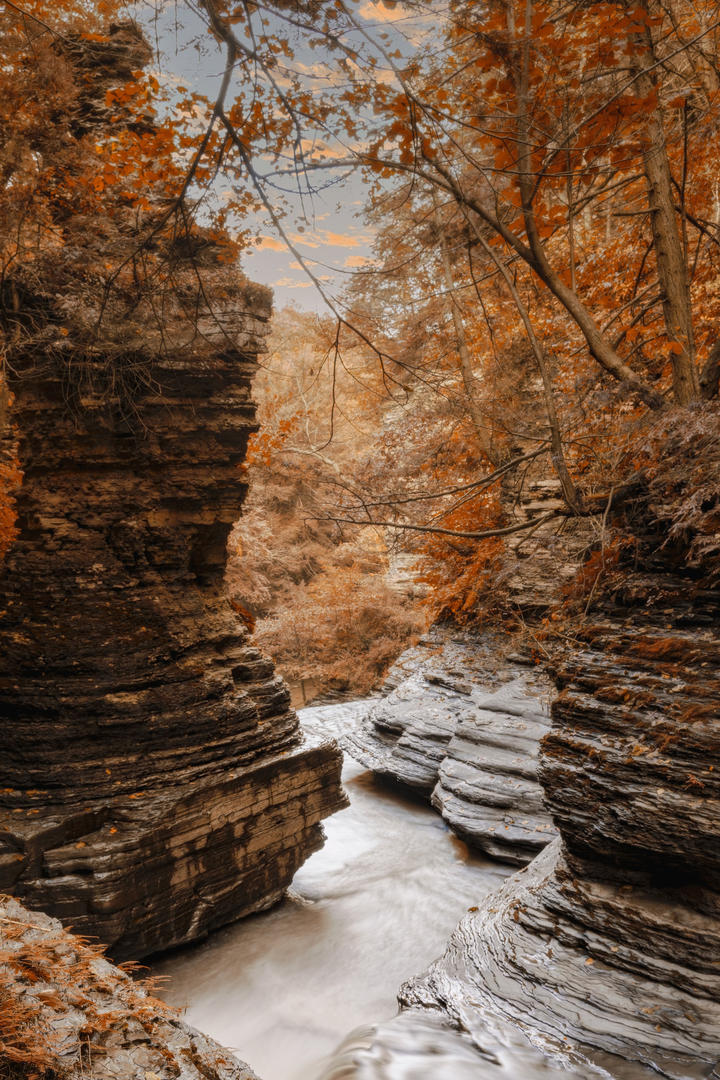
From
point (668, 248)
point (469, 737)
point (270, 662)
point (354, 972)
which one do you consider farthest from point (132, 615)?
point (668, 248)

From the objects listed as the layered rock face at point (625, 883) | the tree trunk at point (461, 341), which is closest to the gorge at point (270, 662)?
the layered rock face at point (625, 883)

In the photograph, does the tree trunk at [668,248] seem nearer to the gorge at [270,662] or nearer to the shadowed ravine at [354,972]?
the gorge at [270,662]

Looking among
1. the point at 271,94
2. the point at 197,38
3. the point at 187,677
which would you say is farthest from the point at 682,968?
the point at 197,38

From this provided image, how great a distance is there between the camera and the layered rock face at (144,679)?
4.96m

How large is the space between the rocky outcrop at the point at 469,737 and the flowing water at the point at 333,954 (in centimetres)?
61

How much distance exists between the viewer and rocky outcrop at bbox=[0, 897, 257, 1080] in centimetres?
202

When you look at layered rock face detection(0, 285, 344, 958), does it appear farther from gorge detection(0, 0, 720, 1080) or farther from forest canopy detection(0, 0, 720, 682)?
forest canopy detection(0, 0, 720, 682)

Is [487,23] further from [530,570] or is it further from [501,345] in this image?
[530,570]

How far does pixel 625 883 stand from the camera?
392 cm

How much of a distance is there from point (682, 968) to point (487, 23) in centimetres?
617

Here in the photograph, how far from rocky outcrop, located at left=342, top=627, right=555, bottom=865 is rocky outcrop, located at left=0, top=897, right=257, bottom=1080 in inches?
204

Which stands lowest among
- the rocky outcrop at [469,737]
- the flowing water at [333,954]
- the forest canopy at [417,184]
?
the flowing water at [333,954]

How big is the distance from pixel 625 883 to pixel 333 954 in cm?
341

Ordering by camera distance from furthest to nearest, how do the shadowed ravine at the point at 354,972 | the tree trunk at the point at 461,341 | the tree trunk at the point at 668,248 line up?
the tree trunk at the point at 461,341 < the tree trunk at the point at 668,248 < the shadowed ravine at the point at 354,972
